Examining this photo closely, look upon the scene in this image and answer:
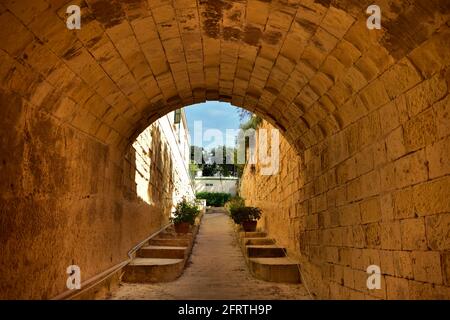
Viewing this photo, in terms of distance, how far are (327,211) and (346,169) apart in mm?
879

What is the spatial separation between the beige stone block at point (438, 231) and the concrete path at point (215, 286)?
329 centimetres

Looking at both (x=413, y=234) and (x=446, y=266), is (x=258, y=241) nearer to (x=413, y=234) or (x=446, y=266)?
(x=413, y=234)

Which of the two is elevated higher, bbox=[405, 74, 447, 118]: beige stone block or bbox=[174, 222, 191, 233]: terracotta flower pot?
bbox=[405, 74, 447, 118]: beige stone block

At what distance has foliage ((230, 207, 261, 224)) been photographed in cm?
1070

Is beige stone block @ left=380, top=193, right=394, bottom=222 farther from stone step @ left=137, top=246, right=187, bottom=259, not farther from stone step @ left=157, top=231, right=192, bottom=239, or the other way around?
stone step @ left=157, top=231, right=192, bottom=239

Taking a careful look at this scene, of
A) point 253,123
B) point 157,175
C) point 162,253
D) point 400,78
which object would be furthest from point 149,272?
point 253,123

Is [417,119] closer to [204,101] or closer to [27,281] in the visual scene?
[27,281]

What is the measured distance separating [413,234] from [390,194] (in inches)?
17.7

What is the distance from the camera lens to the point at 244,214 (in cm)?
1071

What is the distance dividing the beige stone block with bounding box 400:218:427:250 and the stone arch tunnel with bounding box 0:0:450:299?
1 cm

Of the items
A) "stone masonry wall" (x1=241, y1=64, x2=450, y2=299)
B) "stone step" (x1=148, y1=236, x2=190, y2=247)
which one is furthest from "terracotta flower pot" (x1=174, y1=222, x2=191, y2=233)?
"stone masonry wall" (x1=241, y1=64, x2=450, y2=299)

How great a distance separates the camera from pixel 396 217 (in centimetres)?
291

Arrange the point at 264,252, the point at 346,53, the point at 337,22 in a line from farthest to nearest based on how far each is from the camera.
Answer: the point at 264,252 → the point at 346,53 → the point at 337,22

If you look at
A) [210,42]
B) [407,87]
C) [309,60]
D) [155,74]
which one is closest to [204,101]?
[155,74]
